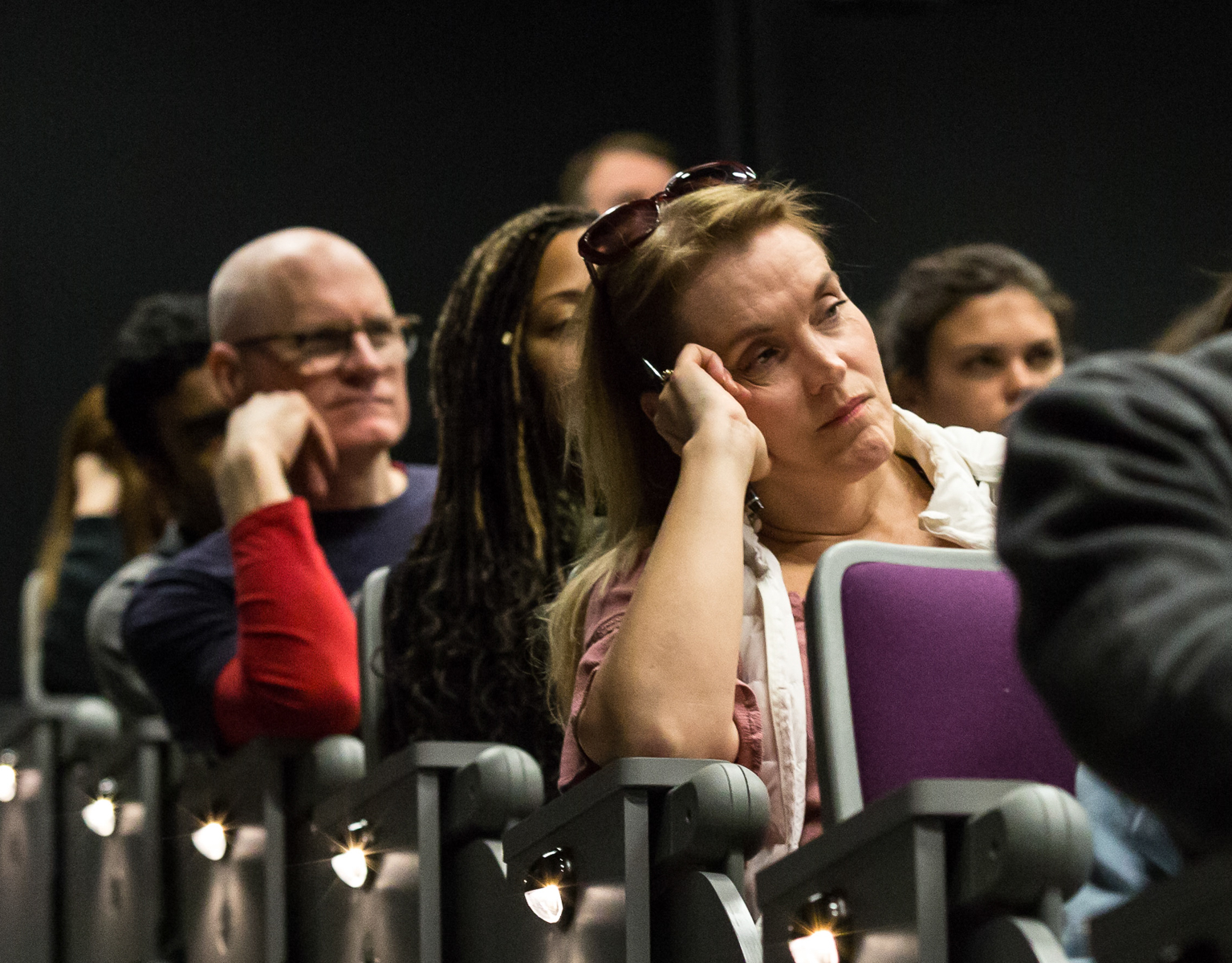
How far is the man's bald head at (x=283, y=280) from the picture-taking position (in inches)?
102

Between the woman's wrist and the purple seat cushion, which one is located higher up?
the woman's wrist

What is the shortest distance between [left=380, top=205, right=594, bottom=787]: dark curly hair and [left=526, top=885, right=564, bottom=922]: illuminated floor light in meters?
0.35

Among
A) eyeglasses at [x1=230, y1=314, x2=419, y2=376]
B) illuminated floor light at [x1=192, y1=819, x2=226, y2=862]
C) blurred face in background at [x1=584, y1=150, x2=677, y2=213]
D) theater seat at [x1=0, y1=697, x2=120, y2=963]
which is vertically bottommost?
theater seat at [x1=0, y1=697, x2=120, y2=963]

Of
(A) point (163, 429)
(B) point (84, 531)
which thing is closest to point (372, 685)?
(A) point (163, 429)

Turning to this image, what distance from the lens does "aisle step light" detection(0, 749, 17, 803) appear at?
Answer: 124 inches

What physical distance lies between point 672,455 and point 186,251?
286cm

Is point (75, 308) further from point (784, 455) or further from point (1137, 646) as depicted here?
point (1137, 646)

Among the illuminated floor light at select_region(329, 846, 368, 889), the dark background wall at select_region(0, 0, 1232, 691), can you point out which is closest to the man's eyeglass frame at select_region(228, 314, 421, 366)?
the illuminated floor light at select_region(329, 846, 368, 889)

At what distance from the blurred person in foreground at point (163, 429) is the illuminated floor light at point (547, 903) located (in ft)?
5.46

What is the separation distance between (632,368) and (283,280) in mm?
1112

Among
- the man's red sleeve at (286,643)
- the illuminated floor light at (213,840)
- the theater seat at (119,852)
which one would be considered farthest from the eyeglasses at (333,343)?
the illuminated floor light at (213,840)

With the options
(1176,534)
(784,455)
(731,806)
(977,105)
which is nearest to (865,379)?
(784,455)

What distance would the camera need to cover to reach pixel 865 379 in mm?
1502

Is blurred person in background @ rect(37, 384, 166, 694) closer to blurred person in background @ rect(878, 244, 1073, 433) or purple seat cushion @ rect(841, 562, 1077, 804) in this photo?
blurred person in background @ rect(878, 244, 1073, 433)
